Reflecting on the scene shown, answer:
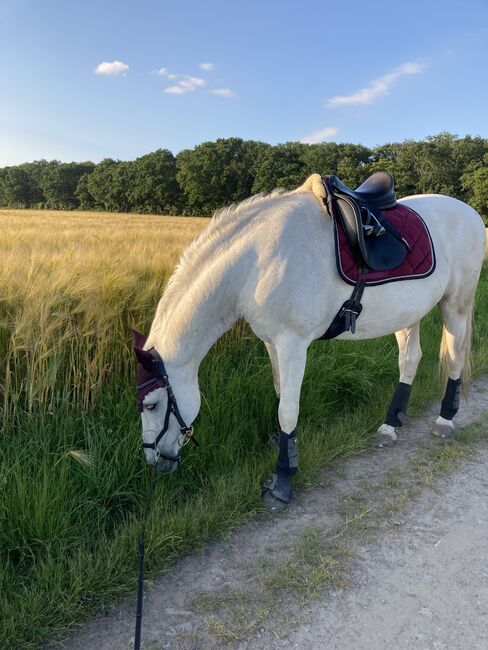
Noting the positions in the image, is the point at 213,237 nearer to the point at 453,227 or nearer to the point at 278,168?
the point at 453,227

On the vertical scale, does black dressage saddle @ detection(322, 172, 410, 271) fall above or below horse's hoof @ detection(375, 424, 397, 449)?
above

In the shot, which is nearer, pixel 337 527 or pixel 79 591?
pixel 79 591

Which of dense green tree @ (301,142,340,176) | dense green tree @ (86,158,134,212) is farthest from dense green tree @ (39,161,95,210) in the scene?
dense green tree @ (301,142,340,176)

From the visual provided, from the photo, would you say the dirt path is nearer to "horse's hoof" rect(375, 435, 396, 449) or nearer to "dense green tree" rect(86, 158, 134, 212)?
"horse's hoof" rect(375, 435, 396, 449)

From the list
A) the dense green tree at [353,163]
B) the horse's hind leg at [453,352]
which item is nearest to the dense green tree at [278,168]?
the dense green tree at [353,163]

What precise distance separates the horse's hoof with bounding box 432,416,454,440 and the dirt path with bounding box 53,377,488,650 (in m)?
0.66

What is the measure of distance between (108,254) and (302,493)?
320 cm

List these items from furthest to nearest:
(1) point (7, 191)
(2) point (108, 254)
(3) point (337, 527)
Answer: (1) point (7, 191)
(2) point (108, 254)
(3) point (337, 527)

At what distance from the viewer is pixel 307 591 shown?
2.07 m

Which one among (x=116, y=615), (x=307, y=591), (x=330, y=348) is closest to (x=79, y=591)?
(x=116, y=615)

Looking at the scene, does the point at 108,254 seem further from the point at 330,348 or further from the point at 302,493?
the point at 302,493

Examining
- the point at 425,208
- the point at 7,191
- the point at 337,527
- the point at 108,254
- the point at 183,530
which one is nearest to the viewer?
the point at 183,530

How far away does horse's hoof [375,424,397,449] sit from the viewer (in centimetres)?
357

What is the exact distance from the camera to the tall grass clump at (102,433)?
211 centimetres
